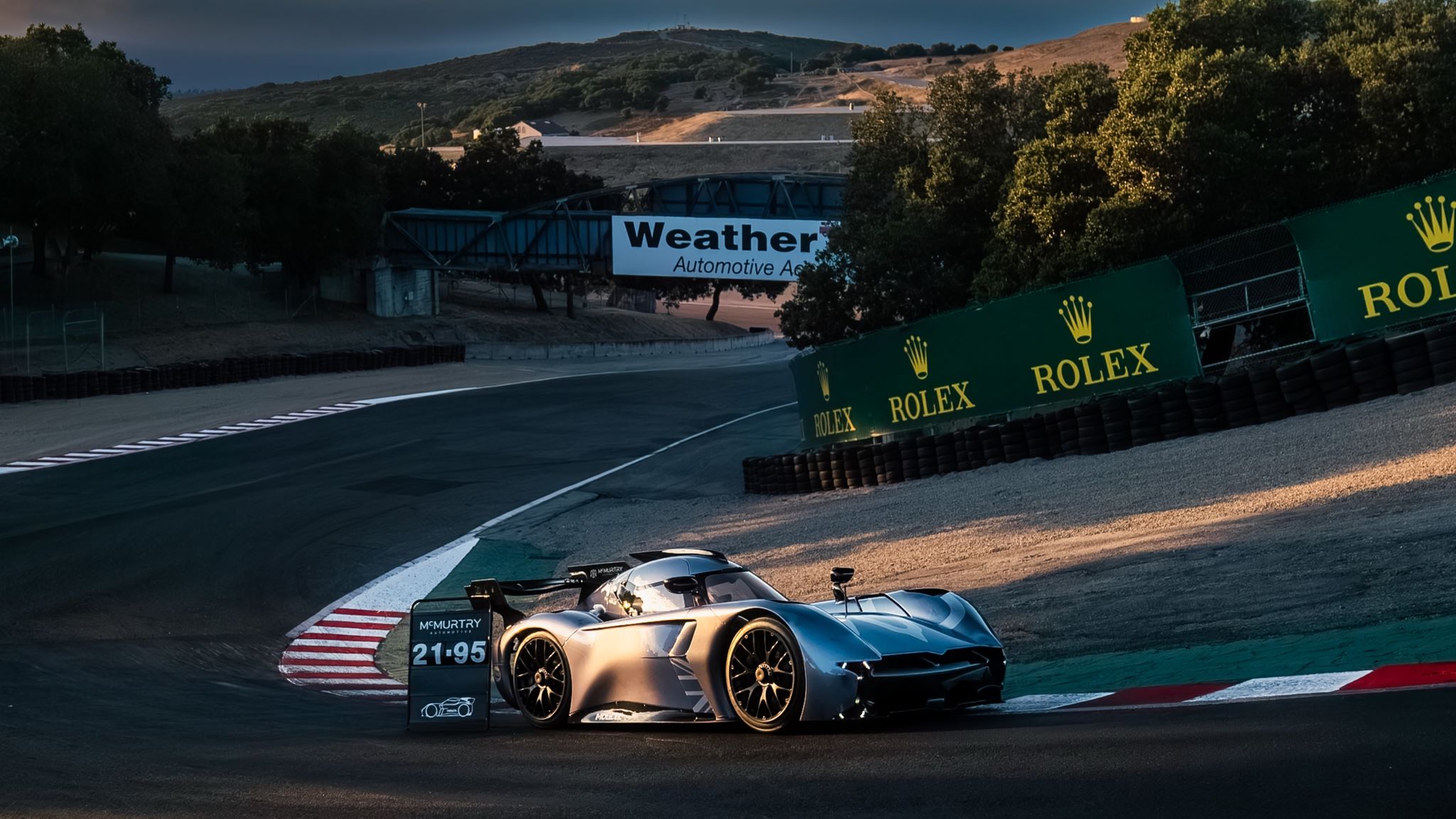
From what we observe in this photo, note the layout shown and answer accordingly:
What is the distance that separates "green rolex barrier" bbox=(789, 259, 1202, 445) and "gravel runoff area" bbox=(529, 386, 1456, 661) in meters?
1.71

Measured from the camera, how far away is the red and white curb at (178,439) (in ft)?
105

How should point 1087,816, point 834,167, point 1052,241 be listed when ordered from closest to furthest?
point 1087,816 < point 1052,241 < point 834,167

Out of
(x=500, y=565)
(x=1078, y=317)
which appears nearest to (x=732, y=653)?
(x=500, y=565)

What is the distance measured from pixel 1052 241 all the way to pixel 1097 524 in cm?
1388

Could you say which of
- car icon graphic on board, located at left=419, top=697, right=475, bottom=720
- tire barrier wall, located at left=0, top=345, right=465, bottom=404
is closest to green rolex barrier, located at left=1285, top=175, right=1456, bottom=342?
car icon graphic on board, located at left=419, top=697, right=475, bottom=720

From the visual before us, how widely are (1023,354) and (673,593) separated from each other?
15.3 m

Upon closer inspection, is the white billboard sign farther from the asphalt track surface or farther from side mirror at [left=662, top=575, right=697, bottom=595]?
side mirror at [left=662, top=575, right=697, bottom=595]

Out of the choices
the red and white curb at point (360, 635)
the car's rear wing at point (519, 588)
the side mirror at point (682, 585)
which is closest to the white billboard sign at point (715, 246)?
the red and white curb at point (360, 635)

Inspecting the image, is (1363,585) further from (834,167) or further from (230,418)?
(834,167)

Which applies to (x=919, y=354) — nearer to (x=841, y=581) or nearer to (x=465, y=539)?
Result: (x=465, y=539)

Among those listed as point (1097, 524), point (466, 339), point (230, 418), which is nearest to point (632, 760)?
point (1097, 524)

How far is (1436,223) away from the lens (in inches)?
774

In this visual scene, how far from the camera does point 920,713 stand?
9883 millimetres

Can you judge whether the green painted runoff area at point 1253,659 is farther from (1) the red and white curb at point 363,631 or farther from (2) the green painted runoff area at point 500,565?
(2) the green painted runoff area at point 500,565
